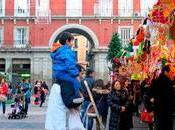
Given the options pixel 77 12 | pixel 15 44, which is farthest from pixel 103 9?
pixel 15 44

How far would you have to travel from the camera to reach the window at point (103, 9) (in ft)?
198

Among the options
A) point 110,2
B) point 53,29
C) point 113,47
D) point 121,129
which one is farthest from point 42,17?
point 121,129

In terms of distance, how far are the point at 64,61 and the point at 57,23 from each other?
52.5m

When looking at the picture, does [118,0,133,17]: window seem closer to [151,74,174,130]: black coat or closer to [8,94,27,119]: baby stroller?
[8,94,27,119]: baby stroller

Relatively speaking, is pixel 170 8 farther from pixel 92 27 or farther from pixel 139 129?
Result: pixel 92 27

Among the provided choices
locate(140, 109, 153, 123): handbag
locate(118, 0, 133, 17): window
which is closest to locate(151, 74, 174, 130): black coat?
locate(140, 109, 153, 123): handbag

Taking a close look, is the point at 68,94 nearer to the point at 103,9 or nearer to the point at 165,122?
the point at 165,122

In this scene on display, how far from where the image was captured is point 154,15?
451 inches

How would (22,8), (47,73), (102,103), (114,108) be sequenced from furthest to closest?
1. (22,8)
2. (47,73)
3. (102,103)
4. (114,108)

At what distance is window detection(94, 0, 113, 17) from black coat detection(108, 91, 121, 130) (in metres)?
48.0

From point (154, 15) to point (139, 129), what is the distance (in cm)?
678

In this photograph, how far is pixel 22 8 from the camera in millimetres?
60625

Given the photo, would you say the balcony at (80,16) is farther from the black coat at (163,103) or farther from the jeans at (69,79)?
the jeans at (69,79)

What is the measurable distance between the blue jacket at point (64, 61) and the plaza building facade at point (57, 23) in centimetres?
5113
